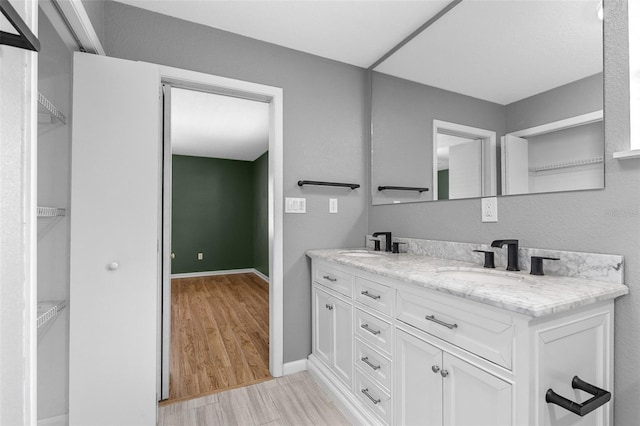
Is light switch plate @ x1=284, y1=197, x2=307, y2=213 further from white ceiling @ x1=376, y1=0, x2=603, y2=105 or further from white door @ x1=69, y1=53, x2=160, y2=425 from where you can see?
white ceiling @ x1=376, y1=0, x2=603, y2=105

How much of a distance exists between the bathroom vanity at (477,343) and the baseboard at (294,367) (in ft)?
2.15

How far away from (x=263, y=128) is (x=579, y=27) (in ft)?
12.5

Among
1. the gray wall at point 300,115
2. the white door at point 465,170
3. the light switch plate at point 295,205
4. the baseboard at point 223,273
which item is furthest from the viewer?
the baseboard at point 223,273

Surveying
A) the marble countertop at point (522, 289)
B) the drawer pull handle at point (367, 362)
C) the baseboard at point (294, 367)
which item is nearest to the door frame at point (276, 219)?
the baseboard at point (294, 367)

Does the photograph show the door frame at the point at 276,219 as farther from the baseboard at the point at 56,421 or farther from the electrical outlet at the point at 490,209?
the electrical outlet at the point at 490,209

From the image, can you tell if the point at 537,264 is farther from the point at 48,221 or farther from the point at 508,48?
the point at 48,221

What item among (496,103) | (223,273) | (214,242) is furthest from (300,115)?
(223,273)

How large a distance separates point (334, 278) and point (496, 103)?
135 cm

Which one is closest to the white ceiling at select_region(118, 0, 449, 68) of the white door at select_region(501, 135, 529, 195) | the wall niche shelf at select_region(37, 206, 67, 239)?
the white door at select_region(501, 135, 529, 195)

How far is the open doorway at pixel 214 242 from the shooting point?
2.17 m

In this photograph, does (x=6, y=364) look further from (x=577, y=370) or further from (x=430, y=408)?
(x=577, y=370)

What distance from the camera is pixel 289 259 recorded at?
7.38ft

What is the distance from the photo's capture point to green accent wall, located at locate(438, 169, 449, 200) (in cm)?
187

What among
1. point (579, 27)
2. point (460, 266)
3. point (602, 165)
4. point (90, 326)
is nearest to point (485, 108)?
point (579, 27)
